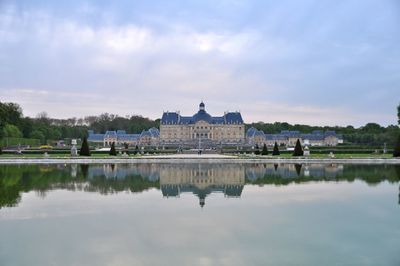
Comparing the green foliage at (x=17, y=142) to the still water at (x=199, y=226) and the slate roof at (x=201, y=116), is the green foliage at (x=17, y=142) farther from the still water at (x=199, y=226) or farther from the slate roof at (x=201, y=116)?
the still water at (x=199, y=226)

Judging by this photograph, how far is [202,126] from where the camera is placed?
7250 centimetres

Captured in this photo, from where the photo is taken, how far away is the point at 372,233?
258 inches

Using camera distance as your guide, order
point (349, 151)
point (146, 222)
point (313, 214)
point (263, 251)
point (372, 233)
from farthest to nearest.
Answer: point (349, 151) → point (313, 214) → point (146, 222) → point (372, 233) → point (263, 251)

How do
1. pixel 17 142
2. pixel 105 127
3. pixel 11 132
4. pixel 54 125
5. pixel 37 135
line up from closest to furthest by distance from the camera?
pixel 11 132
pixel 17 142
pixel 37 135
pixel 54 125
pixel 105 127

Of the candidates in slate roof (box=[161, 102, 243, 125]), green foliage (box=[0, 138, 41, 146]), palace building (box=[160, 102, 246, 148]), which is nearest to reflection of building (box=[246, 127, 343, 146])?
palace building (box=[160, 102, 246, 148])

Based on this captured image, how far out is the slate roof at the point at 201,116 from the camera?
7325 centimetres

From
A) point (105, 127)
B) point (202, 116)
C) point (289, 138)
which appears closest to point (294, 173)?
point (202, 116)

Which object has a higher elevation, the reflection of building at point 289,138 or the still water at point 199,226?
the reflection of building at point 289,138

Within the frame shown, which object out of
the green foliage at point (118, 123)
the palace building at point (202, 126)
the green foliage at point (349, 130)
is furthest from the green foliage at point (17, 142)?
the green foliage at point (349, 130)

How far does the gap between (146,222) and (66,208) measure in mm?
2150

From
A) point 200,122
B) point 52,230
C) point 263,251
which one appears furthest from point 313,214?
point 200,122

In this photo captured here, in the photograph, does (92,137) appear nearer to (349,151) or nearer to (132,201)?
(349,151)

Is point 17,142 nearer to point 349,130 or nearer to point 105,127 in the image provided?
point 105,127

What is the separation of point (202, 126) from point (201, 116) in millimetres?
Answer: 1680
